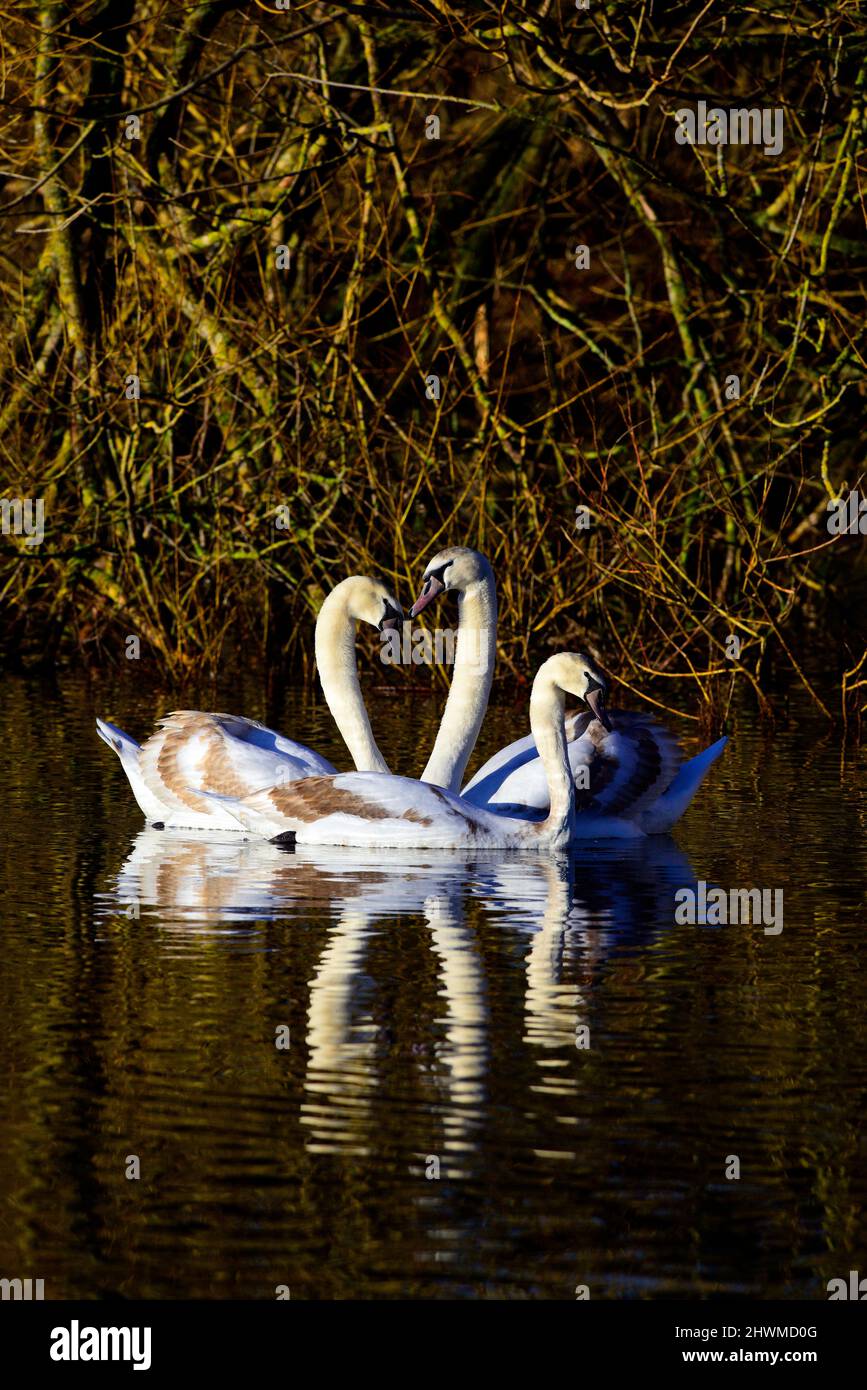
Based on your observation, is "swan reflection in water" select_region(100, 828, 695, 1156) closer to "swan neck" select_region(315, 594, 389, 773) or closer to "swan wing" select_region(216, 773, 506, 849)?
"swan wing" select_region(216, 773, 506, 849)

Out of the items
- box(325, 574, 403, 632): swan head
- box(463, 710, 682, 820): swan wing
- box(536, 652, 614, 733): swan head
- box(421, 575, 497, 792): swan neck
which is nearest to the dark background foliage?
box(421, 575, 497, 792): swan neck

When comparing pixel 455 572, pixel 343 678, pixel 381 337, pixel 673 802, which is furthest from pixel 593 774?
pixel 381 337

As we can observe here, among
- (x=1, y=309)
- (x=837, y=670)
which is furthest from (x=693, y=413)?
(x=1, y=309)

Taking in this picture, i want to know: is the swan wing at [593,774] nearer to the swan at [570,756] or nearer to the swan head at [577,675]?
the swan at [570,756]

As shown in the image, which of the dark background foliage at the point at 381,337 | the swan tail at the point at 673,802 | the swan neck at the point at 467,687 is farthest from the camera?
the dark background foliage at the point at 381,337

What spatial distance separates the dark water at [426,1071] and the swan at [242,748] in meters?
0.33

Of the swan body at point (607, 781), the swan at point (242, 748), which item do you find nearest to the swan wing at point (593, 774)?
the swan body at point (607, 781)

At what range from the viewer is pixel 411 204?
17.8 meters

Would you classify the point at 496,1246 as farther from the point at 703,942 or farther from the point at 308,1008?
the point at 703,942

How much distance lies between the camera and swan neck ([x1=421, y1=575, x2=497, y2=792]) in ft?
40.3

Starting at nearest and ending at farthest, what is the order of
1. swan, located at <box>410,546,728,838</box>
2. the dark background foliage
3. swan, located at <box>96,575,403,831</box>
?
swan, located at <box>410,546,728,838</box>, swan, located at <box>96,575,403,831</box>, the dark background foliage

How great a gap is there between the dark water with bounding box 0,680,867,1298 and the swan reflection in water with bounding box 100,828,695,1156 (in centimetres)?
2

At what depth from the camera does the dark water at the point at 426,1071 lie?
18.9ft

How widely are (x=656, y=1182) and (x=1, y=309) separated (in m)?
14.3
